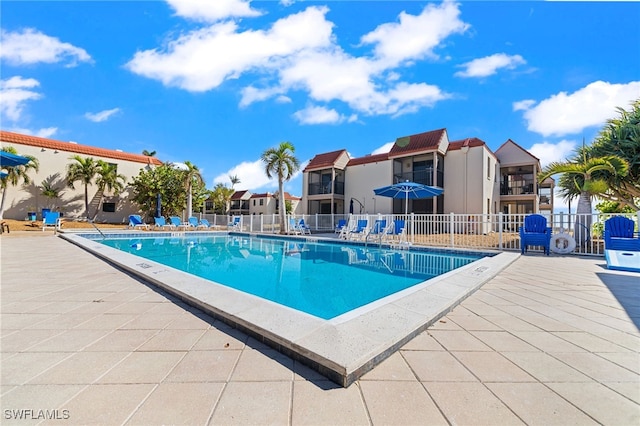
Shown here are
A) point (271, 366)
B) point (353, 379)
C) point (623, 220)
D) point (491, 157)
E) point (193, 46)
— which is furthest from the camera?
point (491, 157)

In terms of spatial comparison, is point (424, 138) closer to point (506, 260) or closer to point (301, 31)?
point (301, 31)

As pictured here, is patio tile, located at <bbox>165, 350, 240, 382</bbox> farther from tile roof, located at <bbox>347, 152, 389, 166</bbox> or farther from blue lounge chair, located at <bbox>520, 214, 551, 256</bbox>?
tile roof, located at <bbox>347, 152, 389, 166</bbox>

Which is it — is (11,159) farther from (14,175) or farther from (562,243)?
(562,243)

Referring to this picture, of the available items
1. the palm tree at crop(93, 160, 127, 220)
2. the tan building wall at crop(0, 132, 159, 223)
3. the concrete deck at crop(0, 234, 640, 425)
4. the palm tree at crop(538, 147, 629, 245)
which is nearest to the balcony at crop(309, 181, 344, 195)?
the palm tree at crop(538, 147, 629, 245)

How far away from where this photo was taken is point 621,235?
6891 millimetres

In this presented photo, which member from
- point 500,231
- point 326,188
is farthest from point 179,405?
point 326,188

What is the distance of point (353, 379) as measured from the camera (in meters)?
1.71

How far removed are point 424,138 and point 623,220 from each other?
485 inches

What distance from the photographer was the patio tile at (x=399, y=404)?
1355mm

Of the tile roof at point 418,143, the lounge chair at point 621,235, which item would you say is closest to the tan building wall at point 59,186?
the tile roof at point 418,143

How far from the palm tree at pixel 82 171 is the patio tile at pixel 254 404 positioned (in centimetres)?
2544

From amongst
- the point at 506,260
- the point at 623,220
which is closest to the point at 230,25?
the point at 506,260

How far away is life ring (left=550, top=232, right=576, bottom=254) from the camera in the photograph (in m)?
7.51

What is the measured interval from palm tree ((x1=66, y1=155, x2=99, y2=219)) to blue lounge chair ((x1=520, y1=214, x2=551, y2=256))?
26426 mm
